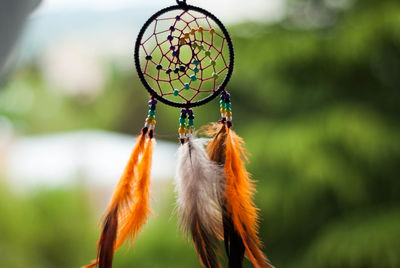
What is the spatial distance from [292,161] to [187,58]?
1.80 ft

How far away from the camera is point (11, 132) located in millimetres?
2215

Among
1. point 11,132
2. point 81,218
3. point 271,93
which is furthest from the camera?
point 11,132

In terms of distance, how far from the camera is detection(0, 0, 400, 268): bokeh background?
1.32 metres

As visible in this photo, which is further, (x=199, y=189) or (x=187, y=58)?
(x=187, y=58)

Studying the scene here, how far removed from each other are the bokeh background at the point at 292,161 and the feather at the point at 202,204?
901mm

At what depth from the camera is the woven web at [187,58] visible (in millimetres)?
521

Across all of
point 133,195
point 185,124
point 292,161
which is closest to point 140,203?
point 133,195

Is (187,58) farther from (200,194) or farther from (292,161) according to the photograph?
(200,194)

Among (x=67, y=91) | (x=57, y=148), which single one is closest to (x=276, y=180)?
(x=57, y=148)

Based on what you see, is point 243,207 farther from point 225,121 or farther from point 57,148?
point 57,148

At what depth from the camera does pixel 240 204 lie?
51cm

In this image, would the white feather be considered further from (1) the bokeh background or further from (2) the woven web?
(1) the bokeh background

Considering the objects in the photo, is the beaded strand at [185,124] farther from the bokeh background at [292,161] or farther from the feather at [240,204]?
the bokeh background at [292,161]

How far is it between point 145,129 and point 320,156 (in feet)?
3.23
